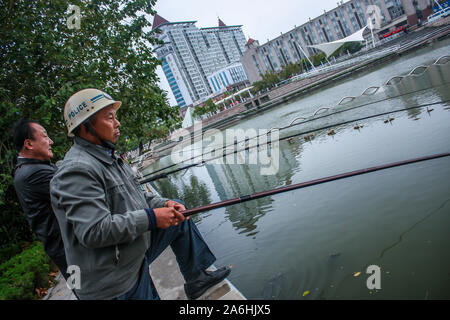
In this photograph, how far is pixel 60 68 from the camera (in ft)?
22.5

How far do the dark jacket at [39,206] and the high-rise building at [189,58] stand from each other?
118131 millimetres

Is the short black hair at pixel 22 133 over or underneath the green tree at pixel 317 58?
underneath

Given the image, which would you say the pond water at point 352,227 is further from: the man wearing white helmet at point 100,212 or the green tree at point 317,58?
the green tree at point 317,58

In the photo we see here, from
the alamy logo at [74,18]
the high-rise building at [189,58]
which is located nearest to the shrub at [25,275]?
the alamy logo at [74,18]

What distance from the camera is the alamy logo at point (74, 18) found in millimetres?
7012

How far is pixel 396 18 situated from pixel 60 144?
287 feet

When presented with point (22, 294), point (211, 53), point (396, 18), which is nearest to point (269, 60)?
point (396, 18)

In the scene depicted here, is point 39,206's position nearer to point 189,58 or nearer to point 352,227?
point 352,227

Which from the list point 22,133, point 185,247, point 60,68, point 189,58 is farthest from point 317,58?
point 22,133

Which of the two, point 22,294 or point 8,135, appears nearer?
point 22,294

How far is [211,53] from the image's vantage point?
136375 mm

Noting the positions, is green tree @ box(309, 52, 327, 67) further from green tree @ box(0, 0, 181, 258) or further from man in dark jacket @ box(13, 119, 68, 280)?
man in dark jacket @ box(13, 119, 68, 280)

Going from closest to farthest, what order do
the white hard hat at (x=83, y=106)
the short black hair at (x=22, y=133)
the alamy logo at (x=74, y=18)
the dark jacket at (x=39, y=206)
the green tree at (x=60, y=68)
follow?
the white hard hat at (x=83, y=106), the dark jacket at (x=39, y=206), the short black hair at (x=22, y=133), the green tree at (x=60, y=68), the alamy logo at (x=74, y=18)
